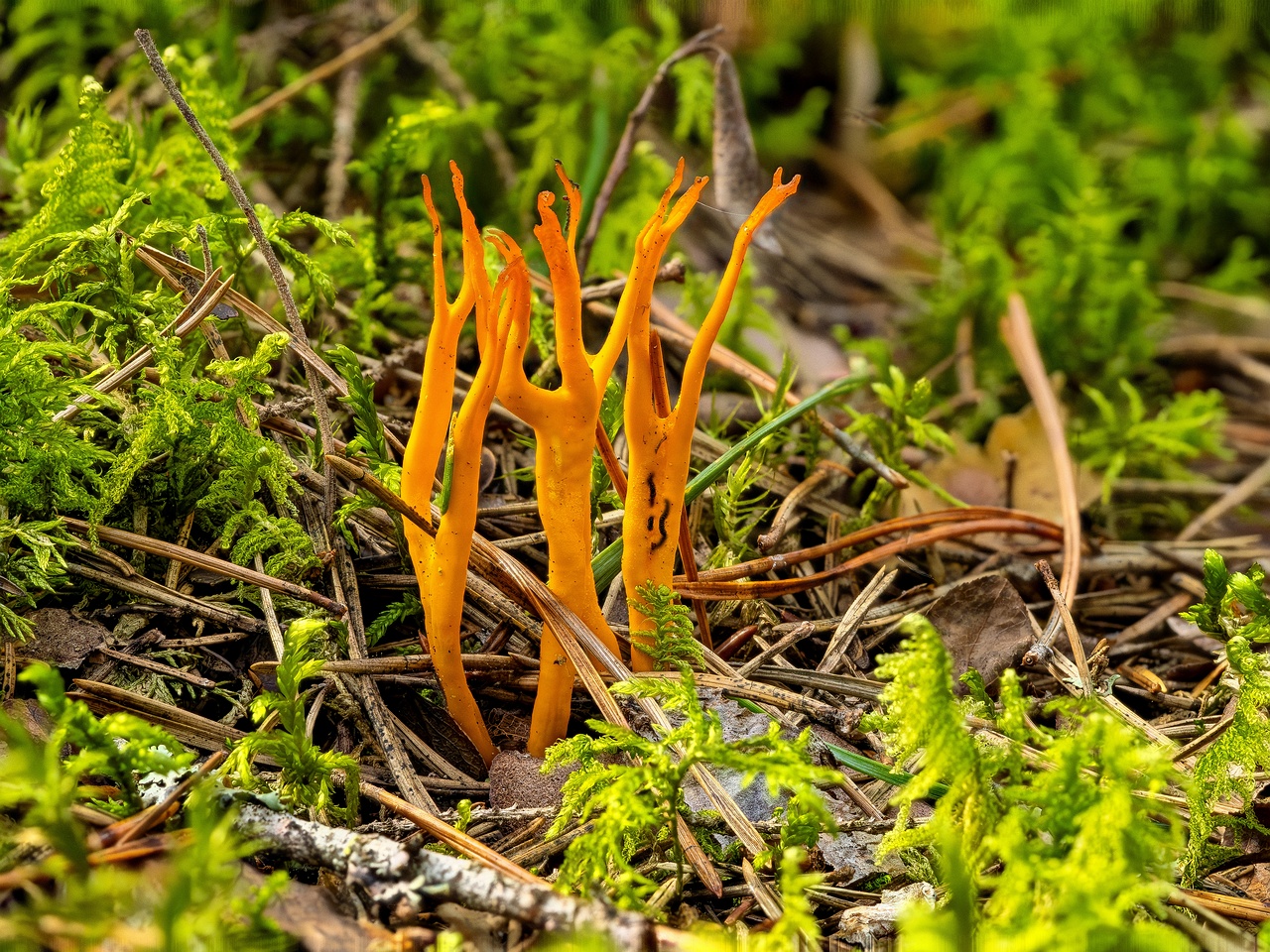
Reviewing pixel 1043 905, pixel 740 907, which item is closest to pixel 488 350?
pixel 740 907

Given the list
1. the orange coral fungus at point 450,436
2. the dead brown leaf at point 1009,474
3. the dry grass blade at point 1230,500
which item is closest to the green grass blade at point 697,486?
the orange coral fungus at point 450,436

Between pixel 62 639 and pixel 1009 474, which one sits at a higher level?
pixel 62 639

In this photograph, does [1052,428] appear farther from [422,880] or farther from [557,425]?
[422,880]

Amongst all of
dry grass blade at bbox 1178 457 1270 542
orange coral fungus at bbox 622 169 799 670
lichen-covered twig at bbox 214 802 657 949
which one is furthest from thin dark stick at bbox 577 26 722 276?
dry grass blade at bbox 1178 457 1270 542

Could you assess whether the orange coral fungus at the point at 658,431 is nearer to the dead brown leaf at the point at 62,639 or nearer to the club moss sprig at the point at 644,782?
the club moss sprig at the point at 644,782

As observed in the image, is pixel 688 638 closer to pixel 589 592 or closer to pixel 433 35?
pixel 589 592

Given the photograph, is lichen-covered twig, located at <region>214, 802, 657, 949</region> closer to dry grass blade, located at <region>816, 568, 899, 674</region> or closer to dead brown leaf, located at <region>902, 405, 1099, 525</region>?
dry grass blade, located at <region>816, 568, 899, 674</region>

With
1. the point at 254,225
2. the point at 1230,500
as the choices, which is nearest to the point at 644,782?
the point at 254,225

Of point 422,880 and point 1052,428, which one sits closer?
point 422,880

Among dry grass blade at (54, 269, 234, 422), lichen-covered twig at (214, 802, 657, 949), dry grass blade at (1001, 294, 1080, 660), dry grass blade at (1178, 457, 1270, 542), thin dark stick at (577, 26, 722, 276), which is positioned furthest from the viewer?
dry grass blade at (1178, 457, 1270, 542)
